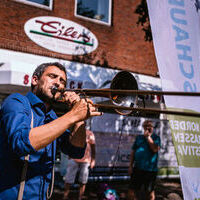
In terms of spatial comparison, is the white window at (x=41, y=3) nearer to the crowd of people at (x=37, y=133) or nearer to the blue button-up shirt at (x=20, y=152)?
the crowd of people at (x=37, y=133)

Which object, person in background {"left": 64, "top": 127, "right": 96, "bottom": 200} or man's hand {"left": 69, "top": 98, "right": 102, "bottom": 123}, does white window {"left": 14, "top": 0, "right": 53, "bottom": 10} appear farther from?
man's hand {"left": 69, "top": 98, "right": 102, "bottom": 123}

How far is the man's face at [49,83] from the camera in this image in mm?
1957

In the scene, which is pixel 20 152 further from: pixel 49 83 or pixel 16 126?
pixel 49 83

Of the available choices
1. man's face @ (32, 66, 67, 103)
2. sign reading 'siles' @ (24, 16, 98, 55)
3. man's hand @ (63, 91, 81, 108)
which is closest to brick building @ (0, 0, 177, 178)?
sign reading 'siles' @ (24, 16, 98, 55)

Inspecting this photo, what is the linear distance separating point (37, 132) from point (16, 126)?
148 millimetres

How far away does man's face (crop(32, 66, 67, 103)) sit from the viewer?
1.96 metres

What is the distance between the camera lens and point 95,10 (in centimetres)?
851

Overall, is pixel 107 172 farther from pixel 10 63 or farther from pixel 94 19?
pixel 94 19

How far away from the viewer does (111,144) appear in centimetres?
796

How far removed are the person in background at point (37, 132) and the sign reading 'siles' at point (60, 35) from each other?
5.48 metres

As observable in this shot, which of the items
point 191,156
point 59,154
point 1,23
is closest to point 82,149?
point 191,156

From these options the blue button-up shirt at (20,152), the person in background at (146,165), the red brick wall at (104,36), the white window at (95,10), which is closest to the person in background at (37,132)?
the blue button-up shirt at (20,152)

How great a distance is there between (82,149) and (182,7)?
153 cm

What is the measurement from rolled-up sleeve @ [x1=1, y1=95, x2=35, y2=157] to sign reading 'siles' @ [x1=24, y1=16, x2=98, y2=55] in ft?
19.3
